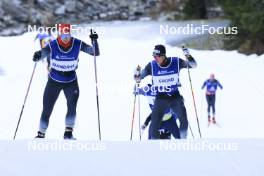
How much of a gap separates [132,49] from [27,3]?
10.9m

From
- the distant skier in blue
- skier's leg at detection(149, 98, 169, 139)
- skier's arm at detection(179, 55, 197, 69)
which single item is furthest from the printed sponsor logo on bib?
the distant skier in blue

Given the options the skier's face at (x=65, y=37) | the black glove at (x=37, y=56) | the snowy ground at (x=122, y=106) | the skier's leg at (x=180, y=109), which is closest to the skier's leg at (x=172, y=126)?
the skier's leg at (x=180, y=109)

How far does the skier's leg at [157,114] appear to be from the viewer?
8.45 metres

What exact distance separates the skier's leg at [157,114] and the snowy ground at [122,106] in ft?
4.34

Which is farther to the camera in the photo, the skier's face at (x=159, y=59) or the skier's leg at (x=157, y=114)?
the skier's leg at (x=157, y=114)

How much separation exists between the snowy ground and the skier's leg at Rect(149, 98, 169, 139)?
52.0 inches

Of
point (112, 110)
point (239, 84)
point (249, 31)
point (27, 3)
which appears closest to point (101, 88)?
point (112, 110)

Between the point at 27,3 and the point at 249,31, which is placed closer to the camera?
the point at 249,31

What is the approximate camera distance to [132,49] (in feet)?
81.7

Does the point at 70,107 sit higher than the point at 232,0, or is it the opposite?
the point at 232,0

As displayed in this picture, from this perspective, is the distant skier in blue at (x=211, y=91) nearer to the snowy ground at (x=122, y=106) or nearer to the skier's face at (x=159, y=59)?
the snowy ground at (x=122, y=106)

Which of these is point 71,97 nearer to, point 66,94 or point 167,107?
point 66,94

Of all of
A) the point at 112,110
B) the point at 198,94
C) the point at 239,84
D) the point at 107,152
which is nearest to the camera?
the point at 107,152

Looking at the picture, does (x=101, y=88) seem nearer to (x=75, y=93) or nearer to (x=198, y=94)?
(x=198, y=94)
